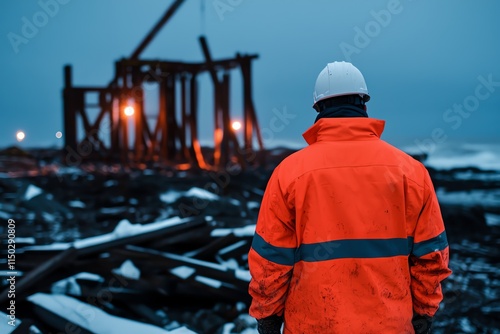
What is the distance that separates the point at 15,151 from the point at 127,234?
23344 millimetres

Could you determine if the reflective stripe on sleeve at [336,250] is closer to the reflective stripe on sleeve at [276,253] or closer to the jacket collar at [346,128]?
the reflective stripe on sleeve at [276,253]

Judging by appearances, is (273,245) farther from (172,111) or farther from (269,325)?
(172,111)

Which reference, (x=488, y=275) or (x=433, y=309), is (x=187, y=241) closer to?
(x=433, y=309)

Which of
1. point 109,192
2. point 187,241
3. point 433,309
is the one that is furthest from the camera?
point 109,192

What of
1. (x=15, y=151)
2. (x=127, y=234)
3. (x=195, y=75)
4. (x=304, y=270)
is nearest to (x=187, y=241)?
(x=127, y=234)

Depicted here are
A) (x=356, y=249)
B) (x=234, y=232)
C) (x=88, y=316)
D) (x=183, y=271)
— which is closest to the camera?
(x=356, y=249)

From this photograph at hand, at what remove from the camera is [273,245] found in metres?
1.86

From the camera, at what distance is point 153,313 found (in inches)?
155

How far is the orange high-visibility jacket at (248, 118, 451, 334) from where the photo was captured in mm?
1797

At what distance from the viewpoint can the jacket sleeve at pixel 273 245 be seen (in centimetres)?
185

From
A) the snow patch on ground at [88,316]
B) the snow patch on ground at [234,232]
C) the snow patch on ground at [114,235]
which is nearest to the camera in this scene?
the snow patch on ground at [88,316]

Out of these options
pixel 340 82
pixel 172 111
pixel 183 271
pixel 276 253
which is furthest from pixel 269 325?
pixel 172 111

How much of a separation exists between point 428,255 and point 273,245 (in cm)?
67

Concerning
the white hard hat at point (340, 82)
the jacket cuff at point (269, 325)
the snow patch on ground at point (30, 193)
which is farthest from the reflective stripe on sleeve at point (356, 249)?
the snow patch on ground at point (30, 193)
